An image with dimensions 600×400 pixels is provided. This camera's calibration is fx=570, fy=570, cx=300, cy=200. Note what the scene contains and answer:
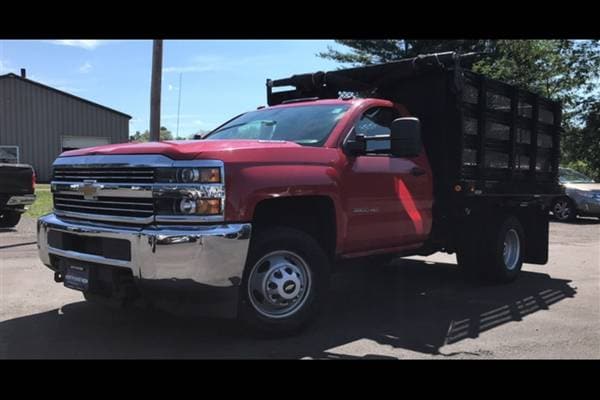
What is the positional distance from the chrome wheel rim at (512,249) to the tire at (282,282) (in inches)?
151

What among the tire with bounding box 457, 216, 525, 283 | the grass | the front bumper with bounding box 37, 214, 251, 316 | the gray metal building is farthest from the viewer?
the gray metal building

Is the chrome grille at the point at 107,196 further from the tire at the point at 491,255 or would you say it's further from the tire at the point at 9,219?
the tire at the point at 9,219

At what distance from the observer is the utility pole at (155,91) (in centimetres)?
1163

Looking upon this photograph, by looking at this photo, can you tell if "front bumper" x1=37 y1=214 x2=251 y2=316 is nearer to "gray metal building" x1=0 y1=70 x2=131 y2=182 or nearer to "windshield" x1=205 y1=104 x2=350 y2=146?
"windshield" x1=205 y1=104 x2=350 y2=146

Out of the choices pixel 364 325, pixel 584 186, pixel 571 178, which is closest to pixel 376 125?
pixel 364 325

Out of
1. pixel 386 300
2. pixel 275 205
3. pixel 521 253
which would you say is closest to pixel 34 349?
pixel 275 205

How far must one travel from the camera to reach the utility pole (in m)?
11.6

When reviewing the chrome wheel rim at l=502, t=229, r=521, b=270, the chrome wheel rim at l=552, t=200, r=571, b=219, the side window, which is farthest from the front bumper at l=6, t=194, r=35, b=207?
the chrome wheel rim at l=552, t=200, r=571, b=219

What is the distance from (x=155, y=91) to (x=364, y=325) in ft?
27.2

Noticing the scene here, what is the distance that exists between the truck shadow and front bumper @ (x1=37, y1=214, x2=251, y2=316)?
494 mm

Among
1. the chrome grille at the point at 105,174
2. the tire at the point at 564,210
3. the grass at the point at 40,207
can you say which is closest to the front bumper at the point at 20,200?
the grass at the point at 40,207

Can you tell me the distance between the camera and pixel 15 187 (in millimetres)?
12016

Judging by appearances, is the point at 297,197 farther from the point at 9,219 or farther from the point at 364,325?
the point at 9,219

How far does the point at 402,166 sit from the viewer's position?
5.92m
